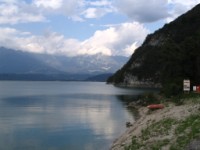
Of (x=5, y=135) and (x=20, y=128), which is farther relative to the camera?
(x=20, y=128)

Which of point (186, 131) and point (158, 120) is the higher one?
point (186, 131)

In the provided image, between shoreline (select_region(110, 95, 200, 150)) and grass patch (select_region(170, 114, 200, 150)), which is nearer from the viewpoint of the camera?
grass patch (select_region(170, 114, 200, 150))

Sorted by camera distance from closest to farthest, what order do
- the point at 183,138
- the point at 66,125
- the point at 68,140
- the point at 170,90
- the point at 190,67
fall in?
the point at 183,138 → the point at 68,140 → the point at 66,125 → the point at 170,90 → the point at 190,67

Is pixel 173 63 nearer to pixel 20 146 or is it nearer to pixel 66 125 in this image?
pixel 66 125

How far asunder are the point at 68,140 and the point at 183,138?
24997 mm

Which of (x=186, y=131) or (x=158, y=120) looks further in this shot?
(x=158, y=120)

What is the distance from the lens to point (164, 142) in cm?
2998

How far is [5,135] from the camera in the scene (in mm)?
56281

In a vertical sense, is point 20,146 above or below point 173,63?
below

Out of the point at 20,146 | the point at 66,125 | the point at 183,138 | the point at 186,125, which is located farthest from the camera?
the point at 66,125

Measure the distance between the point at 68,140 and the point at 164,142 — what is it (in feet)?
76.9

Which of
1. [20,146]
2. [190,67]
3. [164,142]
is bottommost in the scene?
[20,146]

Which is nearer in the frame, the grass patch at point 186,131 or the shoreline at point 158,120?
the grass patch at point 186,131

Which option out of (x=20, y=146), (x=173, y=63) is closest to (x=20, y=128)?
(x=20, y=146)
